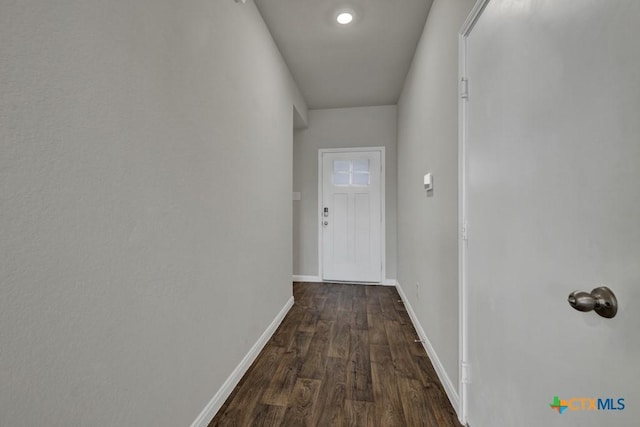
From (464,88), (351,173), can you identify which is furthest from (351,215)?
(464,88)

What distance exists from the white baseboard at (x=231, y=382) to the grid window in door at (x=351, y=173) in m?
2.28

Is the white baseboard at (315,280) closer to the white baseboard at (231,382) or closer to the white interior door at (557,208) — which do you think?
the white baseboard at (231,382)

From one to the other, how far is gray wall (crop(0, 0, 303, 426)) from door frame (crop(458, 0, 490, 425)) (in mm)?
1283

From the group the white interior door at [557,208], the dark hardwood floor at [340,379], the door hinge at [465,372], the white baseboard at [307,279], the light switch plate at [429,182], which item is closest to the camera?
the white interior door at [557,208]

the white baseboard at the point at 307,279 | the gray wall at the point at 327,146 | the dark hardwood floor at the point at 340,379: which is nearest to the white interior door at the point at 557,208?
the dark hardwood floor at the point at 340,379

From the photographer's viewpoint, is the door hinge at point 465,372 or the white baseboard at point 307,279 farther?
the white baseboard at point 307,279

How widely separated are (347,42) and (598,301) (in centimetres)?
262

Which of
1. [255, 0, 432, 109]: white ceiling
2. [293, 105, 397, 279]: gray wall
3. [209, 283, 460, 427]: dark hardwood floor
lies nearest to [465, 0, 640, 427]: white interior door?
[209, 283, 460, 427]: dark hardwood floor

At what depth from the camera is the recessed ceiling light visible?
2.13 m

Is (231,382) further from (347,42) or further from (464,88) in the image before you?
(347,42)

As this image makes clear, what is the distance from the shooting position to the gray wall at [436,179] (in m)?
1.53

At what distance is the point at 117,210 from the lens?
874mm

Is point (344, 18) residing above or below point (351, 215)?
above

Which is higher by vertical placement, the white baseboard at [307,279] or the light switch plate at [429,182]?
the light switch plate at [429,182]
